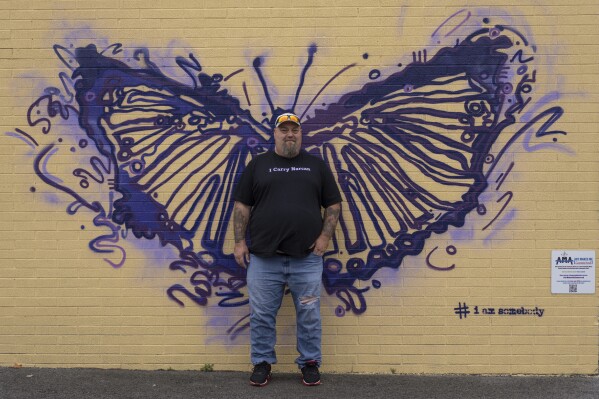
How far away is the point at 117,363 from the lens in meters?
5.82

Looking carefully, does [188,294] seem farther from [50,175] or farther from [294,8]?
[294,8]

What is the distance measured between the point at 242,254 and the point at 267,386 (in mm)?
1065

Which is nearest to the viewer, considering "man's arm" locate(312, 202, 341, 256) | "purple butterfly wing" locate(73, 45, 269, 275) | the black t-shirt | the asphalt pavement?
the asphalt pavement

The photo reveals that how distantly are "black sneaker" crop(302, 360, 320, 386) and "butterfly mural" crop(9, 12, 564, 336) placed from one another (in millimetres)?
533

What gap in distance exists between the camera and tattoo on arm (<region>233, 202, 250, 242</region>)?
18.2ft

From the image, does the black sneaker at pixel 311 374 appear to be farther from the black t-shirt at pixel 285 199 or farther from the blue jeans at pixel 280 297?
the black t-shirt at pixel 285 199

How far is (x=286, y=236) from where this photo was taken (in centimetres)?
537

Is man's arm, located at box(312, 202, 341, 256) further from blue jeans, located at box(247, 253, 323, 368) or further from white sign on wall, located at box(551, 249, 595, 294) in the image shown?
white sign on wall, located at box(551, 249, 595, 294)

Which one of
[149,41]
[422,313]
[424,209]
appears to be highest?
[149,41]

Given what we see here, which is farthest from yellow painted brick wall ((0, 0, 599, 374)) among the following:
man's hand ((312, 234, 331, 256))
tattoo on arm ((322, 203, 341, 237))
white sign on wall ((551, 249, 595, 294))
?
tattoo on arm ((322, 203, 341, 237))

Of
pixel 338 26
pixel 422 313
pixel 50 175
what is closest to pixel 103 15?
pixel 50 175

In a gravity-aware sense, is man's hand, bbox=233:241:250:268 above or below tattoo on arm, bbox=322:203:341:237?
below

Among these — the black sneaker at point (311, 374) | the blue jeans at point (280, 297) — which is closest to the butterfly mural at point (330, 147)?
the blue jeans at point (280, 297)

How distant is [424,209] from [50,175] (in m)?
3.17
